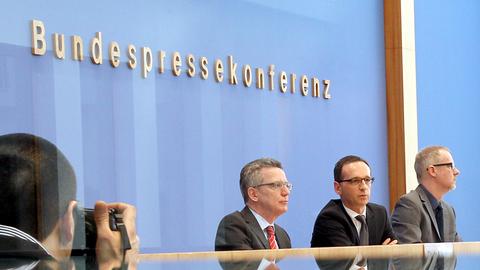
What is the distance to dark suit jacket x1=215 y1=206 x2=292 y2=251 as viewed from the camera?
363 cm

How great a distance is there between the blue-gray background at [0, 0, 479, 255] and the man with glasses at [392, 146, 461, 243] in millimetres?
961

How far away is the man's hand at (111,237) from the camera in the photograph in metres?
1.02

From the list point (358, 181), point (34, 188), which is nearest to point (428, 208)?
point (358, 181)

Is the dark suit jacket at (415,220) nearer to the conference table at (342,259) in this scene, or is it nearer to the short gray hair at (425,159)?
the short gray hair at (425,159)

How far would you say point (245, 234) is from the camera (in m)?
3.66

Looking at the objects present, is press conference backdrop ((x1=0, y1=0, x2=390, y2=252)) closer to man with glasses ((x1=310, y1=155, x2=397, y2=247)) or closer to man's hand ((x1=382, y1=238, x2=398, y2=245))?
man with glasses ((x1=310, y1=155, x2=397, y2=247))

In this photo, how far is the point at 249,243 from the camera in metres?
3.64

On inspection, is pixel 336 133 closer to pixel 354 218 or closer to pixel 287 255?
pixel 354 218

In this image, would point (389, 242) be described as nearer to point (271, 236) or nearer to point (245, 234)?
point (271, 236)

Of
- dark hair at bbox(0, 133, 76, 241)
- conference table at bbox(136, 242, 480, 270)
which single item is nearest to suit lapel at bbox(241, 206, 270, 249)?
dark hair at bbox(0, 133, 76, 241)

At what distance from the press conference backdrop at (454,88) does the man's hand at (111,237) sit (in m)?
3.03

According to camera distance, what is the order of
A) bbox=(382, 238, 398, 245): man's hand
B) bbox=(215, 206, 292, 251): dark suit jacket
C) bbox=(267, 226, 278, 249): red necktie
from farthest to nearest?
bbox=(382, 238, 398, 245): man's hand, bbox=(267, 226, 278, 249): red necktie, bbox=(215, 206, 292, 251): dark suit jacket

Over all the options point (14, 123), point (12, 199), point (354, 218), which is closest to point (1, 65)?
point (14, 123)

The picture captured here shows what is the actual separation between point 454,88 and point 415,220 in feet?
10.4
